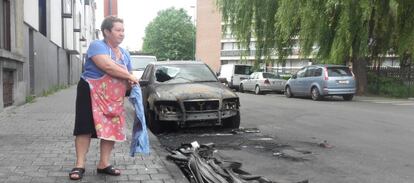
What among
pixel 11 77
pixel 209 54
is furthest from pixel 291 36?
pixel 209 54

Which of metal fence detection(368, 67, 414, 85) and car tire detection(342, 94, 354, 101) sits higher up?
metal fence detection(368, 67, 414, 85)

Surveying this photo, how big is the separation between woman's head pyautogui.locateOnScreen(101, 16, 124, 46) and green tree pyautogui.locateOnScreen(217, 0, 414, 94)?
18.0 m

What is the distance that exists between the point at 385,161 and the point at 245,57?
85.8ft

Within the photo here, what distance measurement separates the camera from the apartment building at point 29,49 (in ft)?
47.8

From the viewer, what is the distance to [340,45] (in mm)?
23922

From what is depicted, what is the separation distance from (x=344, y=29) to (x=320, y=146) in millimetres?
14946

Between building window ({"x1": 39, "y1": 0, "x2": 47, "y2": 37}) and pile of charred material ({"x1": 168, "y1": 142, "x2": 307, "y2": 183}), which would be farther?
building window ({"x1": 39, "y1": 0, "x2": 47, "y2": 37})

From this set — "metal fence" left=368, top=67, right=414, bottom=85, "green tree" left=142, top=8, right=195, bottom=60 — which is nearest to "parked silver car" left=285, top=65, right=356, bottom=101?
"metal fence" left=368, top=67, right=414, bottom=85

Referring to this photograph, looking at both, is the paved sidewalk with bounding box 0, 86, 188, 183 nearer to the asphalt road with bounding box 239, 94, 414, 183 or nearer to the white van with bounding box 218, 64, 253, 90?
the asphalt road with bounding box 239, 94, 414, 183

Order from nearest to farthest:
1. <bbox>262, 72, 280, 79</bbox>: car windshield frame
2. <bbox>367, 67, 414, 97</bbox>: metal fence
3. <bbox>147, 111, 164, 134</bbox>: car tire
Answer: <bbox>147, 111, 164, 134</bbox>: car tire < <bbox>367, 67, 414, 97</bbox>: metal fence < <bbox>262, 72, 280, 79</bbox>: car windshield frame

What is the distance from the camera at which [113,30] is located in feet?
18.5

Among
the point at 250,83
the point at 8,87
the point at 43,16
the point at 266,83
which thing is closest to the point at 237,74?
the point at 250,83

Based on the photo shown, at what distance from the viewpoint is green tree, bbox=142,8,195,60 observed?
93.5 metres

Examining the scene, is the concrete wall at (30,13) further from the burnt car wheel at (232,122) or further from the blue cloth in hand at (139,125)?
the blue cloth in hand at (139,125)
